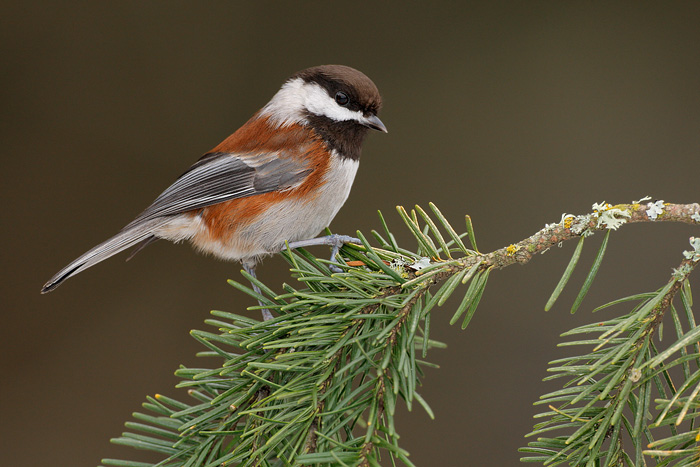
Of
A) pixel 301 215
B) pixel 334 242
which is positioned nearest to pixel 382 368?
pixel 334 242

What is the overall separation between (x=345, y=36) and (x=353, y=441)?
1947 millimetres

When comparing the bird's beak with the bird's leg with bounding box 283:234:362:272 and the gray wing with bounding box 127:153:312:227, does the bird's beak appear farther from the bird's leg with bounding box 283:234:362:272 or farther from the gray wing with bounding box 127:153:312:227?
the bird's leg with bounding box 283:234:362:272

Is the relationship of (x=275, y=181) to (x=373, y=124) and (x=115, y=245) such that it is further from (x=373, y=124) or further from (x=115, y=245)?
(x=115, y=245)

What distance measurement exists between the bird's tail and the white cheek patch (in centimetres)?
39

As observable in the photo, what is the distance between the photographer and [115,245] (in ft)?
4.47

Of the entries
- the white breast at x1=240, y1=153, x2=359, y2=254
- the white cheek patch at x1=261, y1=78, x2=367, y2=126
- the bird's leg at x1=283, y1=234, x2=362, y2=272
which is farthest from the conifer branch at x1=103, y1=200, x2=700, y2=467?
the white cheek patch at x1=261, y1=78, x2=367, y2=126

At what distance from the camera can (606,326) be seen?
67cm

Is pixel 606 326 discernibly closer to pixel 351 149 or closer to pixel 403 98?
pixel 351 149

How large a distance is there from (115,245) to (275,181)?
1.33ft

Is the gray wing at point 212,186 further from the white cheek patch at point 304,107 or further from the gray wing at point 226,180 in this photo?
the white cheek patch at point 304,107

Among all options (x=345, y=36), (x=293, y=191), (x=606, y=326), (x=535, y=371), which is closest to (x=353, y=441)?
(x=606, y=326)

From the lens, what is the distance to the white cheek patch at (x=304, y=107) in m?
1.39

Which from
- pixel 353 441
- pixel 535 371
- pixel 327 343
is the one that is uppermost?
pixel 327 343

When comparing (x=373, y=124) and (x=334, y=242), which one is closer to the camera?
(x=334, y=242)
